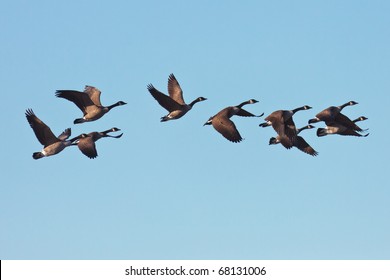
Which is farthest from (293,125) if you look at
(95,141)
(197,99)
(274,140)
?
→ (95,141)

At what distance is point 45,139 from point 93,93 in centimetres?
322

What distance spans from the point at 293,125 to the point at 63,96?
698 cm

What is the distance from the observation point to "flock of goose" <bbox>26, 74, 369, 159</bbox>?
28188 mm

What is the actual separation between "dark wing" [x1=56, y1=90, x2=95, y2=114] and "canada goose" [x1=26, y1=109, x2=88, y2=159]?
0.97 m

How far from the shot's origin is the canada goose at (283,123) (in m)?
28.4

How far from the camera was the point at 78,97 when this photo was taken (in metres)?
28.8

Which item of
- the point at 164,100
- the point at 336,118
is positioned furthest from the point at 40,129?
the point at 336,118

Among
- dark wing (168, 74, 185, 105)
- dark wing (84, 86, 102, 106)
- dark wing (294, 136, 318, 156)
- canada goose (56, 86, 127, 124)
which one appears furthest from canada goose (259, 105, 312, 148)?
dark wing (84, 86, 102, 106)

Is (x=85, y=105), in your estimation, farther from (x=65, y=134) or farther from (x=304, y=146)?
(x=304, y=146)

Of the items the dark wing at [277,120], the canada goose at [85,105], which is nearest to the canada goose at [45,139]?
the canada goose at [85,105]

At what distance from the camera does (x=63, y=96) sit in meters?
28.5

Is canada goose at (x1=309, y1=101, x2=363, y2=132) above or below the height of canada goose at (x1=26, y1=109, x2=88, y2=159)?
above

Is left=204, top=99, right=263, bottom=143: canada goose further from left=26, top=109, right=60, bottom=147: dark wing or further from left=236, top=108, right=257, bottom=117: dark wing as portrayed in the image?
left=26, top=109, right=60, bottom=147: dark wing
